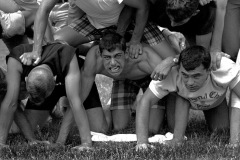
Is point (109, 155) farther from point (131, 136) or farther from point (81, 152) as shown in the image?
point (131, 136)

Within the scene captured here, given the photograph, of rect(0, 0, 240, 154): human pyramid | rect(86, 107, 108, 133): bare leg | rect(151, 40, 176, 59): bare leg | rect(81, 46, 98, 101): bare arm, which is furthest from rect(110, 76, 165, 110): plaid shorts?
rect(81, 46, 98, 101): bare arm

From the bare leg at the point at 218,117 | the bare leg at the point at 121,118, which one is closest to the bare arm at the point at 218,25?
the bare leg at the point at 218,117

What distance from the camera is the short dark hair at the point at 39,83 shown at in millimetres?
5395

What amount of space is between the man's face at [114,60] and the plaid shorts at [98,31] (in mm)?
453

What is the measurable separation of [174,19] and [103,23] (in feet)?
3.13

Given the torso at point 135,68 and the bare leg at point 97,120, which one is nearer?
the torso at point 135,68

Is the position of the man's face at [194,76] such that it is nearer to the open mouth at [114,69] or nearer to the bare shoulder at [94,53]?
the open mouth at [114,69]

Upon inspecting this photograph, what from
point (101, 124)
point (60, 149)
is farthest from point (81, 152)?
point (101, 124)

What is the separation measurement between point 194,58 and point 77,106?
3.69 ft

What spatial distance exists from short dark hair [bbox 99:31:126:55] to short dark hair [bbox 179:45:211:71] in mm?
721

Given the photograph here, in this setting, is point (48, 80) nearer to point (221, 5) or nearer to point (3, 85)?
Result: point (3, 85)

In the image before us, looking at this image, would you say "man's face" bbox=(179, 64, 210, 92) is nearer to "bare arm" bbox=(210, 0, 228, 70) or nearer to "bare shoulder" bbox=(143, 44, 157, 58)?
"bare arm" bbox=(210, 0, 228, 70)

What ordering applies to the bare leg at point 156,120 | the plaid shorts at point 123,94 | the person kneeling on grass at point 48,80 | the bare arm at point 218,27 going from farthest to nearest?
1. the plaid shorts at point 123,94
2. the bare leg at point 156,120
3. the bare arm at point 218,27
4. the person kneeling on grass at point 48,80

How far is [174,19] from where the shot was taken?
5.55 meters
